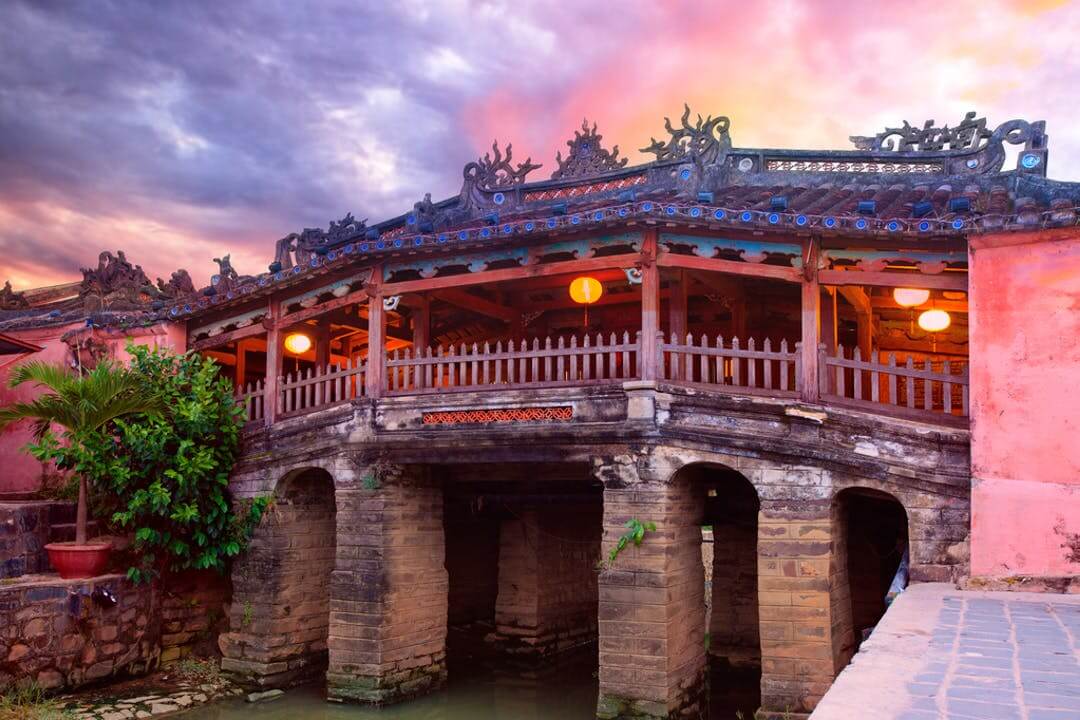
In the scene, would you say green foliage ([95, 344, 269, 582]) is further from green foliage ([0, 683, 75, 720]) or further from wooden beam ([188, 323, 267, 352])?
green foliage ([0, 683, 75, 720])

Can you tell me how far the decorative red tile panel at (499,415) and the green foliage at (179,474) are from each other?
3690mm

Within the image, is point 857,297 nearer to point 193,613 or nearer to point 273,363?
point 273,363

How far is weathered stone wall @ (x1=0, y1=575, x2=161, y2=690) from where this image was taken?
39.0ft

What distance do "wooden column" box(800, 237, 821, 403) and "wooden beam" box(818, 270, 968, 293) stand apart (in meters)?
0.14

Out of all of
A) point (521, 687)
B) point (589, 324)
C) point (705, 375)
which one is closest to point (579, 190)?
point (589, 324)

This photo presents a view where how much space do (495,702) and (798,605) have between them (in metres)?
5.62

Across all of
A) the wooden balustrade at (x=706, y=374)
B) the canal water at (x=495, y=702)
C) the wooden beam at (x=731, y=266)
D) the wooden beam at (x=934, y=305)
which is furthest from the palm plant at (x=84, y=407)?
the wooden beam at (x=934, y=305)

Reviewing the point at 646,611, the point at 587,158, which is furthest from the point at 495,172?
the point at 646,611

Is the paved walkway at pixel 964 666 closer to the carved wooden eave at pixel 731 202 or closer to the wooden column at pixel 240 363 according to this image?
the carved wooden eave at pixel 731 202

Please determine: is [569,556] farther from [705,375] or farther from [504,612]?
[705,375]

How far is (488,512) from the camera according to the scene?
647 inches

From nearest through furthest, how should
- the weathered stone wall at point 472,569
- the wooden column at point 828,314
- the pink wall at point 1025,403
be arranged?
1. the pink wall at point 1025,403
2. the wooden column at point 828,314
3. the weathered stone wall at point 472,569

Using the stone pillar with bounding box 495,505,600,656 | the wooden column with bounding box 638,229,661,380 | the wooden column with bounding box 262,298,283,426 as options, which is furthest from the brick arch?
the wooden column with bounding box 262,298,283,426

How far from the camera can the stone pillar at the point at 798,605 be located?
976 centimetres
